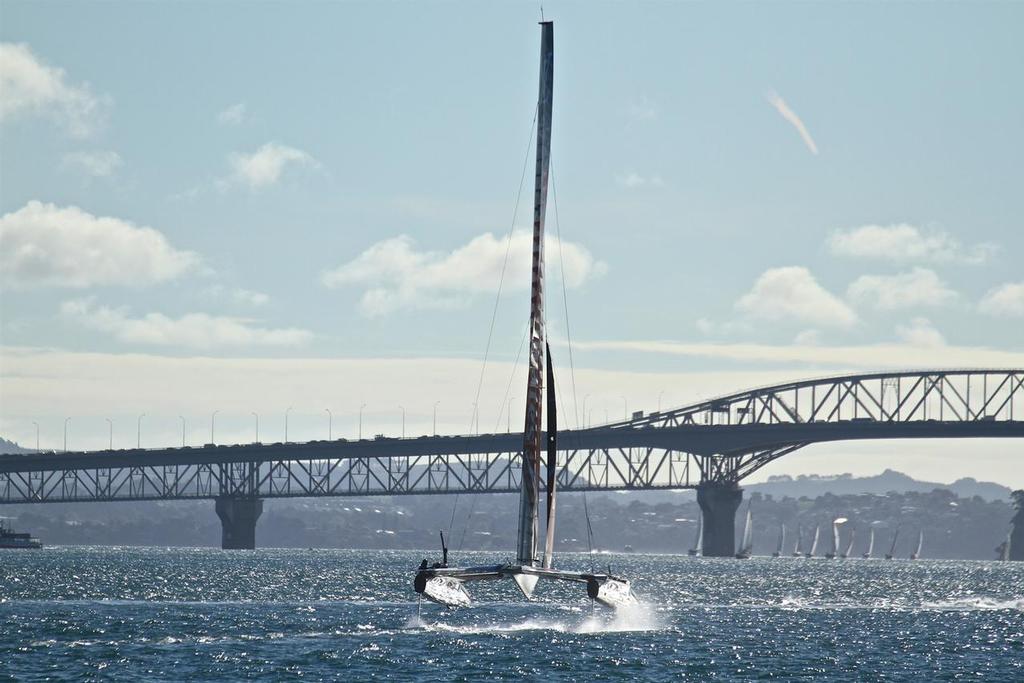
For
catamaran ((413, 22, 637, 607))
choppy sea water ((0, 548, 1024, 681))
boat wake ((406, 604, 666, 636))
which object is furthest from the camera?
boat wake ((406, 604, 666, 636))

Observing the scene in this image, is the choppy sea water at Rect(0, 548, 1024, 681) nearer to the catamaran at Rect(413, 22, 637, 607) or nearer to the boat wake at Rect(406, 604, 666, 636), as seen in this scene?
the boat wake at Rect(406, 604, 666, 636)

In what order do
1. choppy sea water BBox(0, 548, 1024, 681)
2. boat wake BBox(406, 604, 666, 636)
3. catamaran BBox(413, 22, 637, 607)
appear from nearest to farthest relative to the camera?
1. choppy sea water BBox(0, 548, 1024, 681)
2. catamaran BBox(413, 22, 637, 607)
3. boat wake BBox(406, 604, 666, 636)

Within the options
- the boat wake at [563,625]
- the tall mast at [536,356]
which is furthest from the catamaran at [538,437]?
the boat wake at [563,625]

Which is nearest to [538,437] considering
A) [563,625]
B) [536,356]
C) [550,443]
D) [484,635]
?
[550,443]

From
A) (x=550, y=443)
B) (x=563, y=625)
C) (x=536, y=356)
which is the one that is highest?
(x=536, y=356)

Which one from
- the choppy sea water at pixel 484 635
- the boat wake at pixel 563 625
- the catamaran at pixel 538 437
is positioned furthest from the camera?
the boat wake at pixel 563 625

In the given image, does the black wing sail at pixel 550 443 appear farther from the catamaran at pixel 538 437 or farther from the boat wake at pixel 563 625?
the boat wake at pixel 563 625

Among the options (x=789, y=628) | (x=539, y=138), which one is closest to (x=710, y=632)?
(x=789, y=628)

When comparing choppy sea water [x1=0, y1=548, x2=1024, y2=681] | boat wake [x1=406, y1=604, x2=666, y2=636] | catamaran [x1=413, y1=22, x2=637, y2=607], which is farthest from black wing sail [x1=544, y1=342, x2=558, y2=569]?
boat wake [x1=406, y1=604, x2=666, y2=636]

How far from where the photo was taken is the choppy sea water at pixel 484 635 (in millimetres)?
63031

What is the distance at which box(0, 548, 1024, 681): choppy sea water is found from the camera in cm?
6303

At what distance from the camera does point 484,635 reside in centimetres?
7838

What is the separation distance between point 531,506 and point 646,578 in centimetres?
10041

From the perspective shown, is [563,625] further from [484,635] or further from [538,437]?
[538,437]
